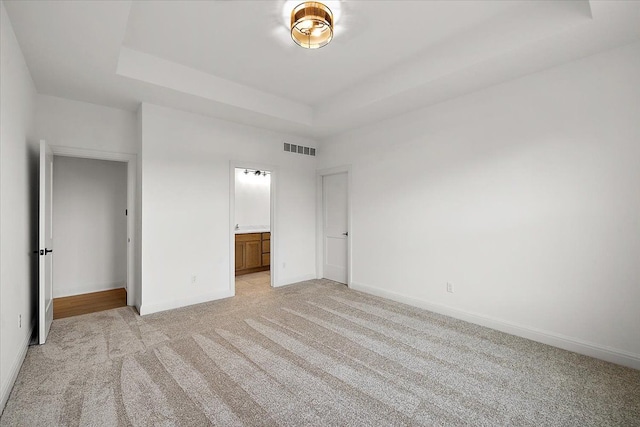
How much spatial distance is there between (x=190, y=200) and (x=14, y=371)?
2.35 metres

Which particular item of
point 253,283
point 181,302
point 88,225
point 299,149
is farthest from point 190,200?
point 299,149

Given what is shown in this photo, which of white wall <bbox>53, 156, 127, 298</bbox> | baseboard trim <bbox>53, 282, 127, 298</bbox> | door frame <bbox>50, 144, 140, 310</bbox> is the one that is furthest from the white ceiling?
baseboard trim <bbox>53, 282, 127, 298</bbox>

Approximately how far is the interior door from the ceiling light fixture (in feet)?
9.23

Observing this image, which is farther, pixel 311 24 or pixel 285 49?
pixel 285 49

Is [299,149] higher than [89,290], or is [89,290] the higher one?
[299,149]

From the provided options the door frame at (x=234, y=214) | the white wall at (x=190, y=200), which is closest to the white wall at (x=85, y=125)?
the white wall at (x=190, y=200)

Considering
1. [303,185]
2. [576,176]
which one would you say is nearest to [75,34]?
[303,185]

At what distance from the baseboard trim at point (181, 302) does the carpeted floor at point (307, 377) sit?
0.75 feet

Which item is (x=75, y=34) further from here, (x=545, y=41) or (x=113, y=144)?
(x=545, y=41)

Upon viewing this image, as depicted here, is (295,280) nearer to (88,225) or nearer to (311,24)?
(88,225)

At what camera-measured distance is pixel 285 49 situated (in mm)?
2980

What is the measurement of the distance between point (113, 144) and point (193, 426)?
363 centimetres

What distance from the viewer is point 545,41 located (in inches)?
93.4

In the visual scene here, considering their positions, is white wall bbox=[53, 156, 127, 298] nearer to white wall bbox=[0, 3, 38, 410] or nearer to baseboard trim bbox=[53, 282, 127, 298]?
baseboard trim bbox=[53, 282, 127, 298]
